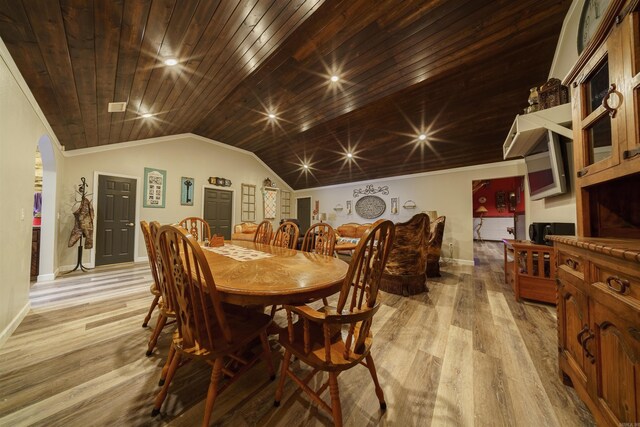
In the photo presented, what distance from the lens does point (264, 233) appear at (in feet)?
10.1

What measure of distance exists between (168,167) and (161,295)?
495 cm

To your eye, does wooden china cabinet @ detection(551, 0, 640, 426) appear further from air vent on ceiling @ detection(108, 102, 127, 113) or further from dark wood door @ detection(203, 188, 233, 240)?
dark wood door @ detection(203, 188, 233, 240)

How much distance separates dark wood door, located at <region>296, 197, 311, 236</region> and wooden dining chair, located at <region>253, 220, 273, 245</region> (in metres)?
4.87

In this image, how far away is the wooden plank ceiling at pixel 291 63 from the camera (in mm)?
1664

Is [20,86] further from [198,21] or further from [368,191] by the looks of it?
[368,191]

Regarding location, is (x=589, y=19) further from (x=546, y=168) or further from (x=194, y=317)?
(x=194, y=317)

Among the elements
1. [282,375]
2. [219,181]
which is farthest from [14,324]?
[219,181]

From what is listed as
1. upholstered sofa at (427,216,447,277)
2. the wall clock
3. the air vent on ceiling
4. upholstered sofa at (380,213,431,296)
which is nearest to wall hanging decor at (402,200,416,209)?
upholstered sofa at (427,216,447,277)

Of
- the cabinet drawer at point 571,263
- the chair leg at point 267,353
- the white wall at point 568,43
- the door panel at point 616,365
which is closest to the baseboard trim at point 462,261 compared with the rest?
the white wall at point 568,43

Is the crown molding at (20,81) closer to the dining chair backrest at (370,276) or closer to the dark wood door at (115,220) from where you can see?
the dark wood door at (115,220)

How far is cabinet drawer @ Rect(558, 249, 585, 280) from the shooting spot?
44.0 inches

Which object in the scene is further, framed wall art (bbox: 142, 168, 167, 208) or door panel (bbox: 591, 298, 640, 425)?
framed wall art (bbox: 142, 168, 167, 208)

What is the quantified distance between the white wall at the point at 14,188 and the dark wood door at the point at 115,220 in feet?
8.20

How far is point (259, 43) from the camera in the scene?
2201 millimetres
